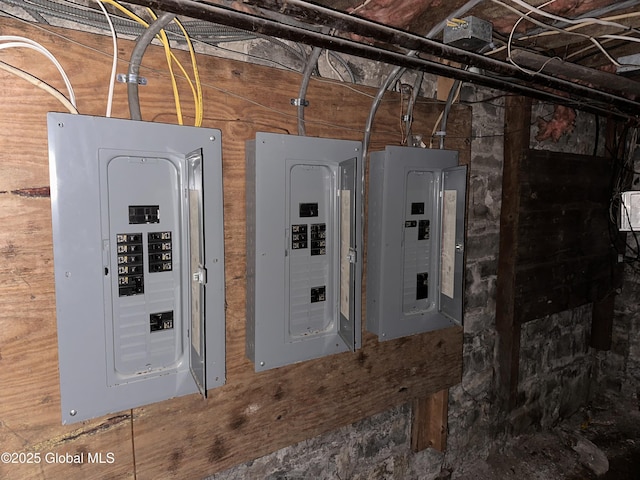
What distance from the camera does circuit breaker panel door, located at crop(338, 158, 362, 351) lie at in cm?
133

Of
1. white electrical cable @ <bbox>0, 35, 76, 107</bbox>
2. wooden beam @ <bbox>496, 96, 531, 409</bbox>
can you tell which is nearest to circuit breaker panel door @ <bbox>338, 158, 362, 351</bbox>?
white electrical cable @ <bbox>0, 35, 76, 107</bbox>

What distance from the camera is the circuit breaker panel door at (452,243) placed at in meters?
1.63

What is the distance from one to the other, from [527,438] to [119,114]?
2.76 meters

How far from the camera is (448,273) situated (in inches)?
67.2

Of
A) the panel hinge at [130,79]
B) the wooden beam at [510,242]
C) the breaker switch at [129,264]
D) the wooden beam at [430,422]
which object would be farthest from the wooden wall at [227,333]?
the wooden beam at [510,242]

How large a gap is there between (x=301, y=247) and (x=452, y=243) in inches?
27.5

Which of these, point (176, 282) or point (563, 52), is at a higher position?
point (563, 52)

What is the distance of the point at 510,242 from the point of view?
2164 mm

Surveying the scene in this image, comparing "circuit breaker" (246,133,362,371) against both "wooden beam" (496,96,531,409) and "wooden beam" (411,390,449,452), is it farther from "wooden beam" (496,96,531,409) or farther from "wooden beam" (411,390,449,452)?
"wooden beam" (496,96,531,409)

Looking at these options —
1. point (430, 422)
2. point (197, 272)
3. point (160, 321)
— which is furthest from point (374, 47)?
point (430, 422)

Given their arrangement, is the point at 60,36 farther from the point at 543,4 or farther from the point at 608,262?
the point at 608,262

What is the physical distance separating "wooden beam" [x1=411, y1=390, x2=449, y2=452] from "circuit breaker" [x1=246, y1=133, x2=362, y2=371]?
819mm

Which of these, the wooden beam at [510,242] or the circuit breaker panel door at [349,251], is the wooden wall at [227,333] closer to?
the circuit breaker panel door at [349,251]

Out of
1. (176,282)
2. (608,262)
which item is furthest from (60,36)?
(608,262)
